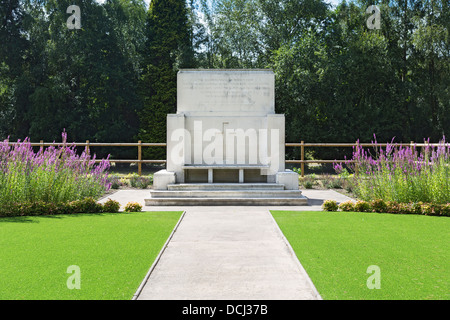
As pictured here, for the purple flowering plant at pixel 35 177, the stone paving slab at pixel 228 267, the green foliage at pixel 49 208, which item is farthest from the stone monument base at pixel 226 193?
the stone paving slab at pixel 228 267

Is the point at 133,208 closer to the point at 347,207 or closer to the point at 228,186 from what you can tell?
the point at 228,186

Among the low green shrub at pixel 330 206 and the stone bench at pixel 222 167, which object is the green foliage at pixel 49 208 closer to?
the stone bench at pixel 222 167

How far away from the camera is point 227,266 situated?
485 cm

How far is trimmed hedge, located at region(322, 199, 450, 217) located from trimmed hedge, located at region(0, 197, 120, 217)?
4.76 meters

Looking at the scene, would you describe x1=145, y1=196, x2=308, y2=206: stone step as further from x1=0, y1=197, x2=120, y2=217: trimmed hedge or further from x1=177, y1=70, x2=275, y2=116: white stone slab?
x1=177, y1=70, x2=275, y2=116: white stone slab

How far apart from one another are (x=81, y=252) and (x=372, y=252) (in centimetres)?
382

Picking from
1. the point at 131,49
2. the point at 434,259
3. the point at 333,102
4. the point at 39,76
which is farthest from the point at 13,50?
the point at 434,259

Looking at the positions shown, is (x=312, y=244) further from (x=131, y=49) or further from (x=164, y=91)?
(x=131, y=49)

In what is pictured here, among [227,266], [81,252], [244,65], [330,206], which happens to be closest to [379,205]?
[330,206]

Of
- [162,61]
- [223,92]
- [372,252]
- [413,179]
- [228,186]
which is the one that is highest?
[162,61]

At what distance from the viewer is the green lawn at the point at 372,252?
13.4 feet

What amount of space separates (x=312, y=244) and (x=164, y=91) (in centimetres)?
2226

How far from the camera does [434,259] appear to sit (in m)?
5.14

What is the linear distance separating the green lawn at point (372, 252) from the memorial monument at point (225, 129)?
3.37m
